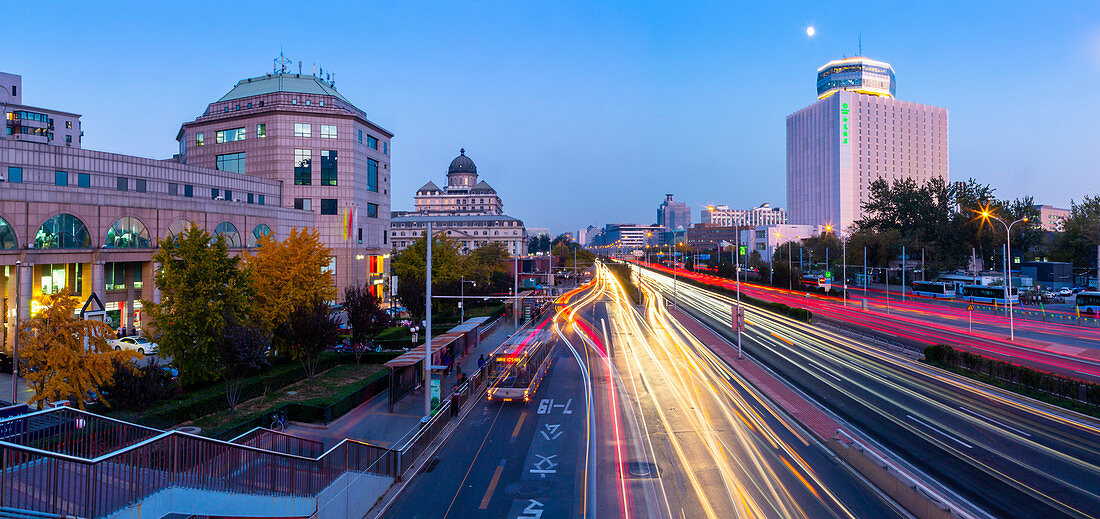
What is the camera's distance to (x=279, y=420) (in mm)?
20688

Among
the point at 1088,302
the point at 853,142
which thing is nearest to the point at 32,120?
the point at 1088,302

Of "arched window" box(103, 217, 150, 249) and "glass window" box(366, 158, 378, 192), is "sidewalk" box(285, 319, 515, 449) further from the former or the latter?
"glass window" box(366, 158, 378, 192)

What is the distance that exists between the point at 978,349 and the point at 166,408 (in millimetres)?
42204

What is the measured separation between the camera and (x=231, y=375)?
68.7 ft

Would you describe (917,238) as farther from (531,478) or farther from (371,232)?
(531,478)

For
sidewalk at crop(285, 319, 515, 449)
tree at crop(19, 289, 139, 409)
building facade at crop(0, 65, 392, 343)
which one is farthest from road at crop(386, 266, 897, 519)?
building facade at crop(0, 65, 392, 343)

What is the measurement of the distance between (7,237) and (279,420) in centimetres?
2516

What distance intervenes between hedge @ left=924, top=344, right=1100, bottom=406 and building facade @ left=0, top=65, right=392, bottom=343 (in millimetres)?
37760

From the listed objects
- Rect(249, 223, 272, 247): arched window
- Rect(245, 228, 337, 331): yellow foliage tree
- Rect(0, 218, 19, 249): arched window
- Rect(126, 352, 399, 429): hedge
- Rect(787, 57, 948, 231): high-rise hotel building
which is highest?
Rect(787, 57, 948, 231): high-rise hotel building

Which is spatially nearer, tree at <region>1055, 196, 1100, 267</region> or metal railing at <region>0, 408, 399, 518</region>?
metal railing at <region>0, 408, 399, 518</region>

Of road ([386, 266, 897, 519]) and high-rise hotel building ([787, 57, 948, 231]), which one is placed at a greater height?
high-rise hotel building ([787, 57, 948, 231])

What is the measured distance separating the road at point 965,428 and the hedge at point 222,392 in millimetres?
23680

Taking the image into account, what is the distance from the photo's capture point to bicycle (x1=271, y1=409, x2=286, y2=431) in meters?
20.3

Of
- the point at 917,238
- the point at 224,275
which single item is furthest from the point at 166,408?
the point at 917,238
